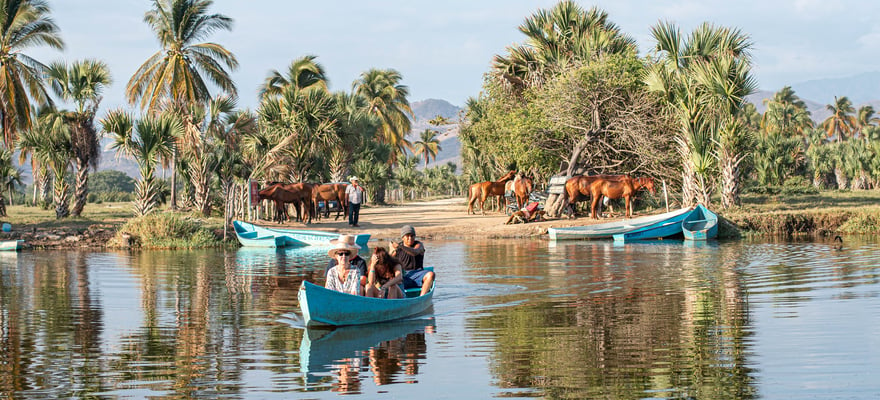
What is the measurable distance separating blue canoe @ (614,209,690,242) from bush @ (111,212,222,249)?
12862 millimetres

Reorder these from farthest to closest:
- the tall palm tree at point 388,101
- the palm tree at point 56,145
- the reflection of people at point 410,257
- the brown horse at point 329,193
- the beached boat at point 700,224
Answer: the tall palm tree at point 388,101 → the palm tree at point 56,145 → the brown horse at point 329,193 → the beached boat at point 700,224 → the reflection of people at point 410,257

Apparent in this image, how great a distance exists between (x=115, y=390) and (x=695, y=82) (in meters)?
26.4

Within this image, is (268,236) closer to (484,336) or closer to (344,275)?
(344,275)

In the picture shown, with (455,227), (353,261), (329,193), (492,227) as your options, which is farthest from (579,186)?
(353,261)

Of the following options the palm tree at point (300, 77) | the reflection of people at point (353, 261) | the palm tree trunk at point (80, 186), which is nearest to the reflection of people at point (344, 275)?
the reflection of people at point (353, 261)

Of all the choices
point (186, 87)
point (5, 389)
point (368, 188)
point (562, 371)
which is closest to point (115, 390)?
point (5, 389)

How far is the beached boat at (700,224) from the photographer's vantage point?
2744 cm

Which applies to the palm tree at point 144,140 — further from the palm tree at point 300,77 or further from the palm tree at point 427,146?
the palm tree at point 427,146

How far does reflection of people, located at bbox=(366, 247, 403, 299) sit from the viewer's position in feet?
40.4

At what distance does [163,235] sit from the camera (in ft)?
92.7

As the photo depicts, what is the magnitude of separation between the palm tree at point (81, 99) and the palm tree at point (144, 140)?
18.3 ft

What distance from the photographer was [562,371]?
858 cm

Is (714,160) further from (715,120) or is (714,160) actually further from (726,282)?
(726,282)

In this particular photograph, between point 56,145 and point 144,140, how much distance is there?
728cm
